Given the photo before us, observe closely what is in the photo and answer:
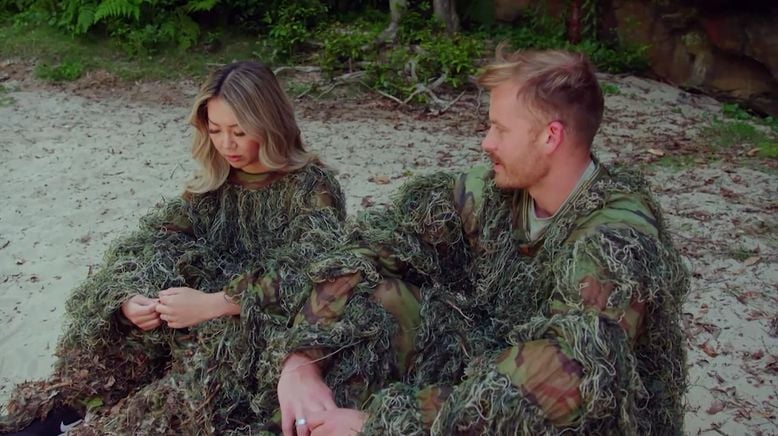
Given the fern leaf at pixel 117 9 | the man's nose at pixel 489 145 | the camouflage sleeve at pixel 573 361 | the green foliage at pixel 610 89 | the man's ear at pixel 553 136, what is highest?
the man's ear at pixel 553 136

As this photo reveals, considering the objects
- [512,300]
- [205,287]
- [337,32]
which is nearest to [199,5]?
[337,32]

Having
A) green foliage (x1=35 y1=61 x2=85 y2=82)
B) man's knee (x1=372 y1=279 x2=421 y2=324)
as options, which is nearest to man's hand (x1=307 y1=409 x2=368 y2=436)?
man's knee (x1=372 y1=279 x2=421 y2=324)

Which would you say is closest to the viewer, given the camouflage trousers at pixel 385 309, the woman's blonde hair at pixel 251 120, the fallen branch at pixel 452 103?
the camouflage trousers at pixel 385 309

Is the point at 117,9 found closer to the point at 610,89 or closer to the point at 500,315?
the point at 610,89

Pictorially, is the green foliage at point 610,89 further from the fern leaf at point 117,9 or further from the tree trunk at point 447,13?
the fern leaf at point 117,9

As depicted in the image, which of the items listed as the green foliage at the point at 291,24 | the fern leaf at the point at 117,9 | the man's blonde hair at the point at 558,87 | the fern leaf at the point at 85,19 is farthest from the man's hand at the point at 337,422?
the fern leaf at the point at 85,19

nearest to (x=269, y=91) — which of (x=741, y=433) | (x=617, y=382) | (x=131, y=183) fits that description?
(x=617, y=382)

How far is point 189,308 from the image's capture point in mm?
2463

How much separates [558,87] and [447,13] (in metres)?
6.55

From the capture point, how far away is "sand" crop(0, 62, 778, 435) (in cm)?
336

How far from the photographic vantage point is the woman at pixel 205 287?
2396 mm

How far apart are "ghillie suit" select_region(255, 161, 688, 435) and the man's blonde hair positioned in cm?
16

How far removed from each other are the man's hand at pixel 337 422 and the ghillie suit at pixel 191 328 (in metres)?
0.39

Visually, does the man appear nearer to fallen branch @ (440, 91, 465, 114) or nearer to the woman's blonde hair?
the woman's blonde hair
